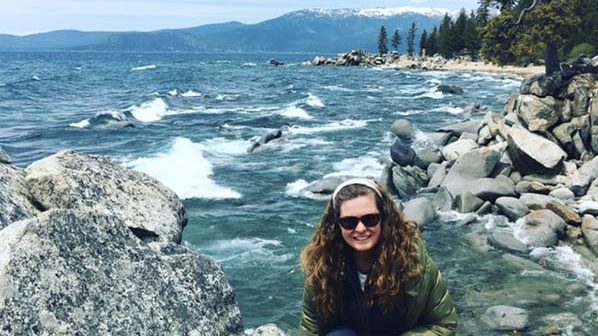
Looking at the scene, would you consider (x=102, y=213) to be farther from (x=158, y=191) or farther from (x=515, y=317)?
(x=515, y=317)

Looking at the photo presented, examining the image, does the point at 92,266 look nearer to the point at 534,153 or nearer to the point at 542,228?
the point at 542,228

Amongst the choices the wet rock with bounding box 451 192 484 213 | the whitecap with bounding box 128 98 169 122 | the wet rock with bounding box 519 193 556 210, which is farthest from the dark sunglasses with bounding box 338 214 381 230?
the whitecap with bounding box 128 98 169 122

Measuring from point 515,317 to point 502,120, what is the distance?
530 inches

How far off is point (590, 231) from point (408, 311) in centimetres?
1289

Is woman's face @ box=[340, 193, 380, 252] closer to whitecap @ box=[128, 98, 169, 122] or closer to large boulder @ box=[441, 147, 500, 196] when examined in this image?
large boulder @ box=[441, 147, 500, 196]

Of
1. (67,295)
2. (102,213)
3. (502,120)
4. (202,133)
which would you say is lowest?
(202,133)

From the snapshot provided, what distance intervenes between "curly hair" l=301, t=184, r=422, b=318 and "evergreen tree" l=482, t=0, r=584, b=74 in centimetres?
2367

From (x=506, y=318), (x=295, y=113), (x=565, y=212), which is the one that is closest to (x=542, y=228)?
(x=565, y=212)

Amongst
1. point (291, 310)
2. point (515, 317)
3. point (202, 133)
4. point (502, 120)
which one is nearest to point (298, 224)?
point (291, 310)

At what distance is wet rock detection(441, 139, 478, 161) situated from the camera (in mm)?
22750

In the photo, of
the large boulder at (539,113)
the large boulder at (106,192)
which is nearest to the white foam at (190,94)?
the large boulder at (539,113)

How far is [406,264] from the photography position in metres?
4.19

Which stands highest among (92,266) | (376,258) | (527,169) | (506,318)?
(376,258)

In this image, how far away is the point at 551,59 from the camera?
26406 mm
